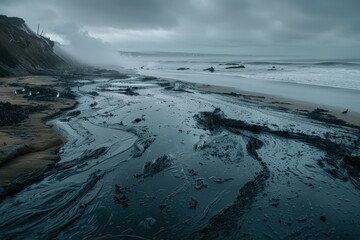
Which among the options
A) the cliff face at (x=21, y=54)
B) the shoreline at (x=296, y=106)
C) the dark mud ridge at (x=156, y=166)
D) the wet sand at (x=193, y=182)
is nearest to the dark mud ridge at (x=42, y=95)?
the wet sand at (x=193, y=182)

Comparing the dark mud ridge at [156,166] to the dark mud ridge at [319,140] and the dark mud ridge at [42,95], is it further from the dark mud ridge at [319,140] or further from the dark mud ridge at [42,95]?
the dark mud ridge at [42,95]

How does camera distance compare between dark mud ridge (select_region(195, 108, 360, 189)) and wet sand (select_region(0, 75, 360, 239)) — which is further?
dark mud ridge (select_region(195, 108, 360, 189))

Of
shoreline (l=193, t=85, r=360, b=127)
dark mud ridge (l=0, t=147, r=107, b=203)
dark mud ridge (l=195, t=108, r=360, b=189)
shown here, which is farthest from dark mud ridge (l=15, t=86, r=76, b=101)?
shoreline (l=193, t=85, r=360, b=127)

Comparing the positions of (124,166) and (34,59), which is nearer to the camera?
(124,166)

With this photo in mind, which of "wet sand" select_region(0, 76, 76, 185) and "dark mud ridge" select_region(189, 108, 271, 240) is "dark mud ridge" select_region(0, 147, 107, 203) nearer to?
"wet sand" select_region(0, 76, 76, 185)

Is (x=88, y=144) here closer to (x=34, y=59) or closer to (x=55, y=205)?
(x=55, y=205)

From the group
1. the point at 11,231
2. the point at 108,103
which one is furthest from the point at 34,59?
the point at 11,231
